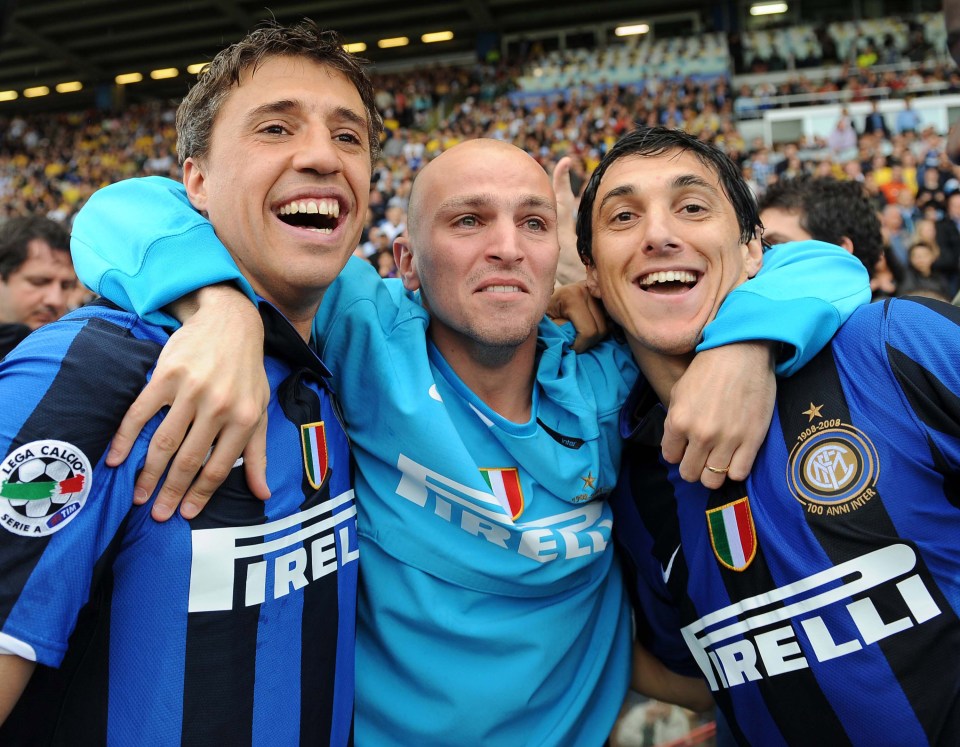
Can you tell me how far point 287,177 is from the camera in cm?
181

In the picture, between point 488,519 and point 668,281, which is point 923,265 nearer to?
Answer: point 668,281

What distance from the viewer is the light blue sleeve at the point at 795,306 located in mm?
1646

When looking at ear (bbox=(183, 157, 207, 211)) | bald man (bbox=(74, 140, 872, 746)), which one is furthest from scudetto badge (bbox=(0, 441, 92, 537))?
ear (bbox=(183, 157, 207, 211))

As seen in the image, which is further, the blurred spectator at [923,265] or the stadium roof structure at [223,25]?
the stadium roof structure at [223,25]

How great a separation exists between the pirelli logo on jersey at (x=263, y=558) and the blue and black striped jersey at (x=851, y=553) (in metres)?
0.91

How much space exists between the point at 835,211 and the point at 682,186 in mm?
1663

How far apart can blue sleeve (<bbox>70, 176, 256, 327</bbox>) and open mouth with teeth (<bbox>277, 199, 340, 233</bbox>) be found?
0.19 meters

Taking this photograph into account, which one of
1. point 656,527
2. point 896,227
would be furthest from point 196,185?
point 896,227

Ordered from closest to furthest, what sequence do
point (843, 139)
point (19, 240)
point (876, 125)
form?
1. point (19, 240)
2. point (876, 125)
3. point (843, 139)

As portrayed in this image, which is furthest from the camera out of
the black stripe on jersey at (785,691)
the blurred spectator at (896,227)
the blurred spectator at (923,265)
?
the blurred spectator at (896,227)

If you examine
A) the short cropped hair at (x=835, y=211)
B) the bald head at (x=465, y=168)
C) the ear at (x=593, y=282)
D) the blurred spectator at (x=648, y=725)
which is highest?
the short cropped hair at (x=835, y=211)

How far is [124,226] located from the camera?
1.75 meters

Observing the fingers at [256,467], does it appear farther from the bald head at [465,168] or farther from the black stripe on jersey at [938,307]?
the black stripe on jersey at [938,307]

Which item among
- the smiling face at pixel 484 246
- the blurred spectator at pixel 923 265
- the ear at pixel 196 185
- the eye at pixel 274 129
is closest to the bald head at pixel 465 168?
the smiling face at pixel 484 246
